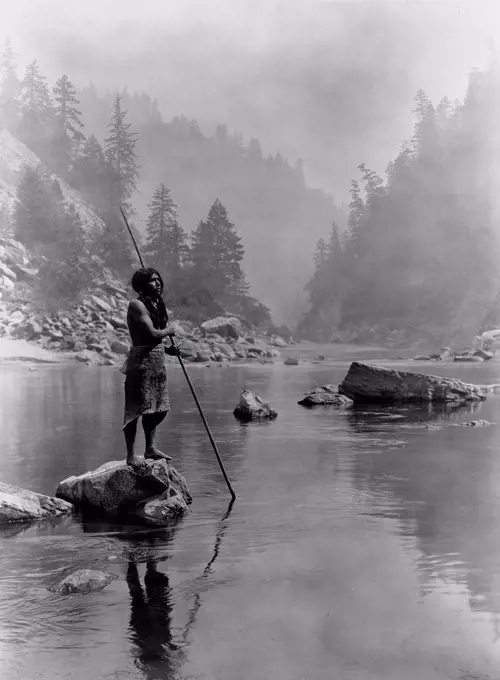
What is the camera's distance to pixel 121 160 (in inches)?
2965

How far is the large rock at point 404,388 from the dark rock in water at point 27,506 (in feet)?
41.4

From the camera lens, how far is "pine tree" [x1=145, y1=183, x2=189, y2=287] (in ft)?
216

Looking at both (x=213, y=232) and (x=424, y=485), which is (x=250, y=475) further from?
(x=213, y=232)

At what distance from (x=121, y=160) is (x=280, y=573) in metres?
73.4

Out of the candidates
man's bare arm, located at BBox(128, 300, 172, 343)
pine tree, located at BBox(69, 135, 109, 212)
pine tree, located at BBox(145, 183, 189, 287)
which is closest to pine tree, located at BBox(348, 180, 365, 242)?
pine tree, located at BBox(145, 183, 189, 287)

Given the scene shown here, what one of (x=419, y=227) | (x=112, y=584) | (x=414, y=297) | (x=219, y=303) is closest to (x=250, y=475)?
(x=112, y=584)

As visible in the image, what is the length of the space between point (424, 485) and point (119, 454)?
495 centimetres

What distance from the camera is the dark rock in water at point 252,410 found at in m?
16.8

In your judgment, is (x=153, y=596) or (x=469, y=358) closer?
(x=153, y=596)

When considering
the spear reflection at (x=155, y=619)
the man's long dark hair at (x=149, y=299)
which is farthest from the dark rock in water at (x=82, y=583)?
the man's long dark hair at (x=149, y=299)

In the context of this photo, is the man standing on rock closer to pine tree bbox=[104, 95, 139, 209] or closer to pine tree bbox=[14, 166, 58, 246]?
pine tree bbox=[14, 166, 58, 246]

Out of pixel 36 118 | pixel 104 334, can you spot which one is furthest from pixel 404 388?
pixel 36 118

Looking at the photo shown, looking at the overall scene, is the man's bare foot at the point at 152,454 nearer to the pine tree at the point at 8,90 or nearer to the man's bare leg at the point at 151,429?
the man's bare leg at the point at 151,429

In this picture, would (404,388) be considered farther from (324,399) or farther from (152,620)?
(152,620)
